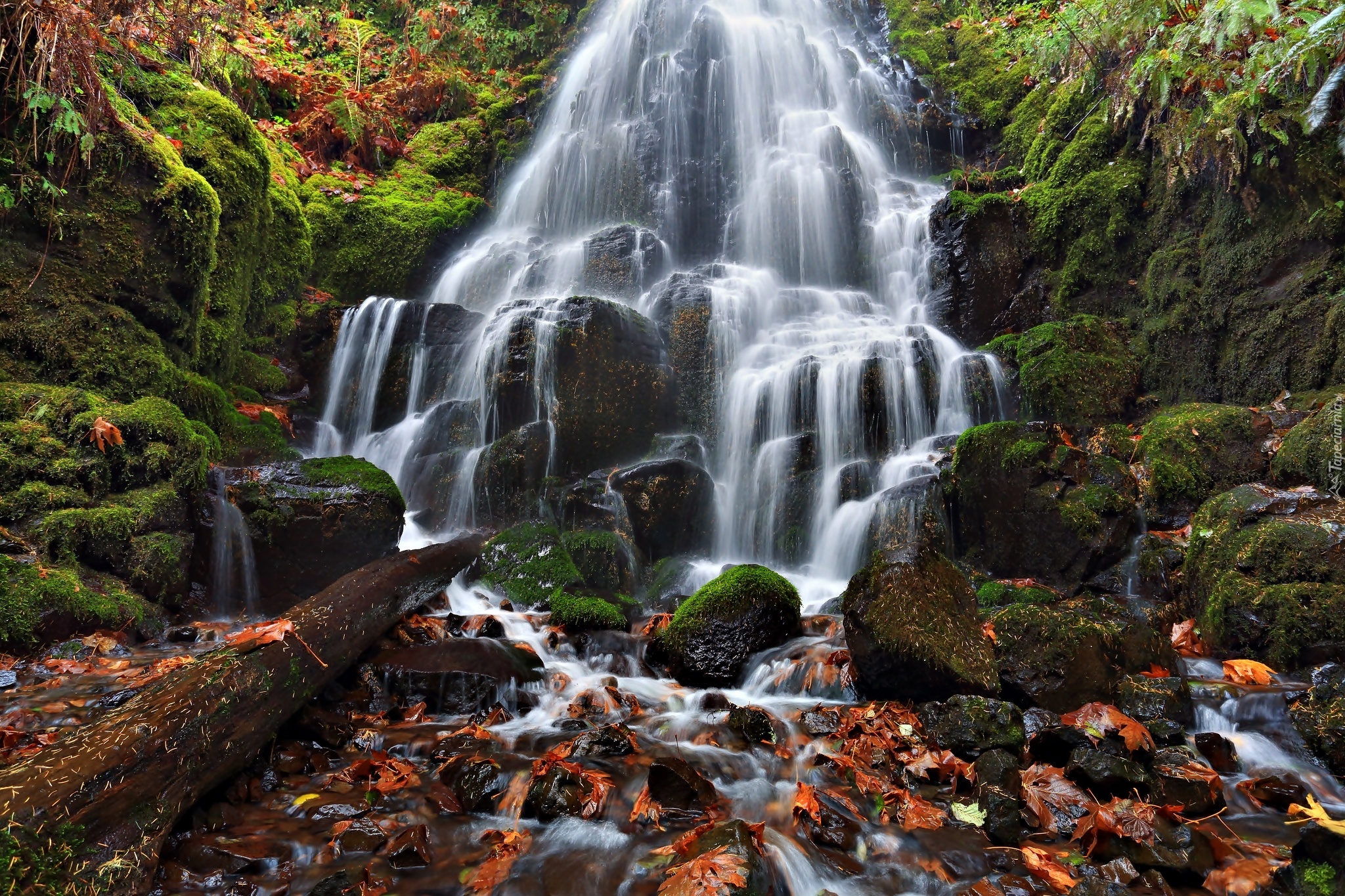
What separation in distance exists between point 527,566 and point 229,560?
290 cm

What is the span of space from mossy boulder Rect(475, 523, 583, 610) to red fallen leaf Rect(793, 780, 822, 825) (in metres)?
4.11

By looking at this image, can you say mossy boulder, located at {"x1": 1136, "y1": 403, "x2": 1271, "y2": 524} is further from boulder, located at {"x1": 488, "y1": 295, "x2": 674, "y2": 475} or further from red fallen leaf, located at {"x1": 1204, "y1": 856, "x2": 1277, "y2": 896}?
boulder, located at {"x1": 488, "y1": 295, "x2": 674, "y2": 475}

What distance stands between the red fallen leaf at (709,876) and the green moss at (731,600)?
278 cm

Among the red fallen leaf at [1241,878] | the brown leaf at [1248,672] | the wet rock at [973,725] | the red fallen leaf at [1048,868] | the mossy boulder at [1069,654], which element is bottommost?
the red fallen leaf at [1048,868]

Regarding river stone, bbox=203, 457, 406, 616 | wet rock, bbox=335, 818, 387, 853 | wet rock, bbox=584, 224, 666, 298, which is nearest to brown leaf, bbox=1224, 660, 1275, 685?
wet rock, bbox=335, 818, 387, 853

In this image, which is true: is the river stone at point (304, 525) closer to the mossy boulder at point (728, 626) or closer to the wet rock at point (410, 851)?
the mossy boulder at point (728, 626)

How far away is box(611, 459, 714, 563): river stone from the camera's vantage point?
8852mm

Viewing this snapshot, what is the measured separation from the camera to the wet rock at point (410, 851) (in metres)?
2.77

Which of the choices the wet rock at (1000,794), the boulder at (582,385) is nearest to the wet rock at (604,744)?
the wet rock at (1000,794)

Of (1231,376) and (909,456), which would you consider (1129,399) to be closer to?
(1231,376)

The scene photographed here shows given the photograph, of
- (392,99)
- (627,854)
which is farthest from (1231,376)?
(392,99)

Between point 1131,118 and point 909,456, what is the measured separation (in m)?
6.64

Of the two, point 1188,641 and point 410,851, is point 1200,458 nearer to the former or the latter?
point 1188,641

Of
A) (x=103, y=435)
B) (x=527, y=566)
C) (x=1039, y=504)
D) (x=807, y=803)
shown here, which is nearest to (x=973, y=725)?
(x=807, y=803)
